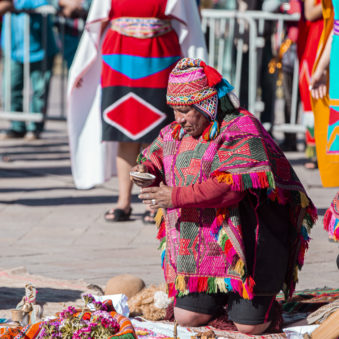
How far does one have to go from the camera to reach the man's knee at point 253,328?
375cm

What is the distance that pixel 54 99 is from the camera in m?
14.8

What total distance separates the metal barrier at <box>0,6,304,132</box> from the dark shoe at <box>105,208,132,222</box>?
10.4 feet

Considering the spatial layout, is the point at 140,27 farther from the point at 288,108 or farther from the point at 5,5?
the point at 288,108

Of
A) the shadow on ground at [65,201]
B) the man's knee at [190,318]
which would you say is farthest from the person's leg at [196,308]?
the shadow on ground at [65,201]

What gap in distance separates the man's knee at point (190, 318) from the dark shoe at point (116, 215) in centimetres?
219

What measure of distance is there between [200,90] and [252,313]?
3.16 feet

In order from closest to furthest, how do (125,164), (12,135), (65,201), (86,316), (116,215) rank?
1. (86,316)
2. (125,164)
3. (116,215)
4. (65,201)
5. (12,135)

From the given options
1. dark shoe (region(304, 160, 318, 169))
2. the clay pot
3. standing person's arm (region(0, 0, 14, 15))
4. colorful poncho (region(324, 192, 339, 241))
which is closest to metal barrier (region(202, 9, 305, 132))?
dark shoe (region(304, 160, 318, 169))

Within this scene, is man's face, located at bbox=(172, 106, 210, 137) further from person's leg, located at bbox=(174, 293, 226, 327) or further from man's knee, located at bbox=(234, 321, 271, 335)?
man's knee, located at bbox=(234, 321, 271, 335)

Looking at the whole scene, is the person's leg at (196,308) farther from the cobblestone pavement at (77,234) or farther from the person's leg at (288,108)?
the person's leg at (288,108)

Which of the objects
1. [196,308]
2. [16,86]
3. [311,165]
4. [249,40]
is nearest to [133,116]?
[196,308]

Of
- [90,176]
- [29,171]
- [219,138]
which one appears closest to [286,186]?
[219,138]

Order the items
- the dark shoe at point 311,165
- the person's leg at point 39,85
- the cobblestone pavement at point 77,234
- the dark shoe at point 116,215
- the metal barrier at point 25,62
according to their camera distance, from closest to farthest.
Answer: the cobblestone pavement at point 77,234 < the dark shoe at point 116,215 < the dark shoe at point 311,165 < the metal barrier at point 25,62 < the person's leg at point 39,85

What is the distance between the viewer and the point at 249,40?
29.3ft
